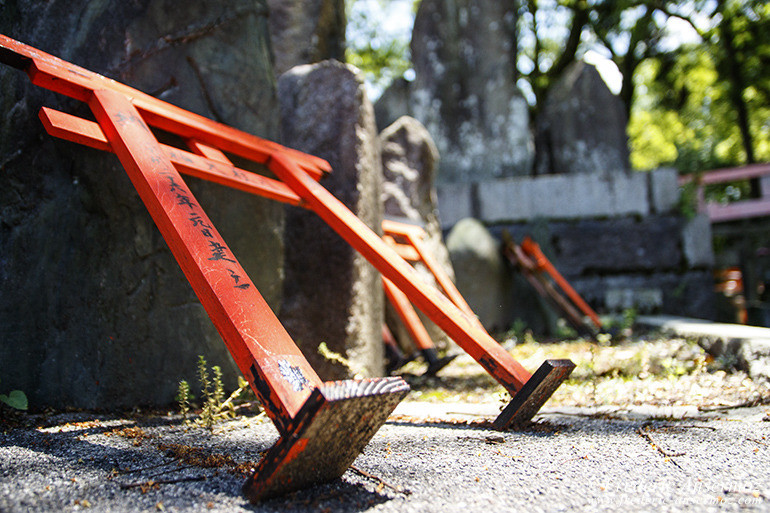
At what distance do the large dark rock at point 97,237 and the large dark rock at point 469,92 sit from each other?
191 inches

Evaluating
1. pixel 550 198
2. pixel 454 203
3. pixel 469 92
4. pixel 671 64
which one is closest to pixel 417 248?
pixel 454 203

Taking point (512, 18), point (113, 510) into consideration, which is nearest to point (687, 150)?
point (512, 18)

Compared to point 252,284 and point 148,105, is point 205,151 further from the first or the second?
point 252,284

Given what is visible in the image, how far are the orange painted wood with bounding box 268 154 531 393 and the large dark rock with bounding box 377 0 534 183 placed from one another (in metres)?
5.01

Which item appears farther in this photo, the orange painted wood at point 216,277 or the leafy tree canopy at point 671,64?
the leafy tree canopy at point 671,64

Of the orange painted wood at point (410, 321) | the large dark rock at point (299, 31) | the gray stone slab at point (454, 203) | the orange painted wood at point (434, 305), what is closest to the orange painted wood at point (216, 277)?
the orange painted wood at point (434, 305)

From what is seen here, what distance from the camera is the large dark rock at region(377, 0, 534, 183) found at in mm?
6805

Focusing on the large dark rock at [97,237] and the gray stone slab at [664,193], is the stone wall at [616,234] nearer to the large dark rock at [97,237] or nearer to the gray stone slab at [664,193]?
the gray stone slab at [664,193]

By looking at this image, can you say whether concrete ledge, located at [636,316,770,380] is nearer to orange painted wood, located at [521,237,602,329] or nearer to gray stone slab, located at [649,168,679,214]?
orange painted wood, located at [521,237,602,329]

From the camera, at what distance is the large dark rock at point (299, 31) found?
5.23 m

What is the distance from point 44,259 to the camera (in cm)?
190

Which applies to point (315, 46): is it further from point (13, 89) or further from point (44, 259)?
point (44, 259)

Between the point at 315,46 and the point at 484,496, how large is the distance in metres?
4.92

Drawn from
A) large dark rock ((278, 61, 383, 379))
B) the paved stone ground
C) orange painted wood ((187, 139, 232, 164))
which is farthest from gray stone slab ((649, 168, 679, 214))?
orange painted wood ((187, 139, 232, 164))
